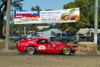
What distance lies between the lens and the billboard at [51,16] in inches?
872

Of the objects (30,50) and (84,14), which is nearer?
(30,50)

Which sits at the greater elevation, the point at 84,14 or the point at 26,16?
the point at 84,14

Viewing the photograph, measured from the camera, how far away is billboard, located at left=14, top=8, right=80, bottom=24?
22.2m

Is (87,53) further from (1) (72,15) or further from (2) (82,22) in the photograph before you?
(2) (82,22)

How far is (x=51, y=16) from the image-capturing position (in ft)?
72.8

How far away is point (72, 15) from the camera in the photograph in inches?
872

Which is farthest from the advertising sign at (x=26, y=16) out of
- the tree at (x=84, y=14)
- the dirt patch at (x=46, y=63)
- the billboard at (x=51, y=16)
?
the tree at (x=84, y=14)

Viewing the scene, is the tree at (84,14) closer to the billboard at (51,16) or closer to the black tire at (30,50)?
the billboard at (51,16)

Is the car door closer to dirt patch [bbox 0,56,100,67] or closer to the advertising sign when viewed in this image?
dirt patch [bbox 0,56,100,67]

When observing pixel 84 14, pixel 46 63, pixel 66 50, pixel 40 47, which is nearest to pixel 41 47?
pixel 40 47

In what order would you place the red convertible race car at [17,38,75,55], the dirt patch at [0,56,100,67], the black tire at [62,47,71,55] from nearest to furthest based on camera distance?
the dirt patch at [0,56,100,67] → the red convertible race car at [17,38,75,55] → the black tire at [62,47,71,55]

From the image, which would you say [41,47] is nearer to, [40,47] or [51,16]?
[40,47]

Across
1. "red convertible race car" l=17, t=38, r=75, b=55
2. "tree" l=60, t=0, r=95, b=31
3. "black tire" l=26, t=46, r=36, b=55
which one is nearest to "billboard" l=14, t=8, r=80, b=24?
"red convertible race car" l=17, t=38, r=75, b=55

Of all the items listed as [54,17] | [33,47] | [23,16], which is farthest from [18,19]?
[33,47]
